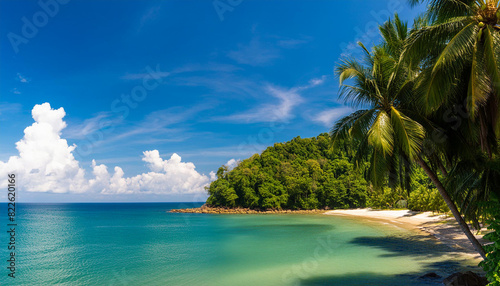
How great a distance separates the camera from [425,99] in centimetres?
653

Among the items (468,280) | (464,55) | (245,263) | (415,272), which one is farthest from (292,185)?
(464,55)

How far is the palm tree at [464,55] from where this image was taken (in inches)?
237

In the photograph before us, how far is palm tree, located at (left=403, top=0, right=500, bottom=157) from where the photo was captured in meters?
6.02

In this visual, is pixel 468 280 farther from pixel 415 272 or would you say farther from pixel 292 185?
pixel 292 185

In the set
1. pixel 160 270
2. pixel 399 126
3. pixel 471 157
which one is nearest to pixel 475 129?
pixel 471 157

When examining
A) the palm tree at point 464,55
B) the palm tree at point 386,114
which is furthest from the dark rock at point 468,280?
the palm tree at point 464,55

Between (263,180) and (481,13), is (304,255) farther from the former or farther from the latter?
(263,180)

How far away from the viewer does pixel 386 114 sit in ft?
28.3

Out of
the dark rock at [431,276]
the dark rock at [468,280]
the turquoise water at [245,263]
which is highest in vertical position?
the dark rock at [468,280]

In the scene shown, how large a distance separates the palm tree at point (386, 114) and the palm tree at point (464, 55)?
3.66 ft

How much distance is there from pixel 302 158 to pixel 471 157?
3066 inches

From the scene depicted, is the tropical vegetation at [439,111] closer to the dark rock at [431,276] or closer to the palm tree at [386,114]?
the palm tree at [386,114]

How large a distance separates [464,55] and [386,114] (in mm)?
2457

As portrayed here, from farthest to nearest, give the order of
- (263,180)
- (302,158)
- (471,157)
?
(302,158), (263,180), (471,157)
